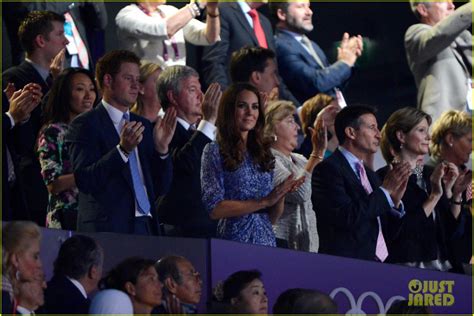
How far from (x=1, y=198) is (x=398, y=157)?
2533 millimetres

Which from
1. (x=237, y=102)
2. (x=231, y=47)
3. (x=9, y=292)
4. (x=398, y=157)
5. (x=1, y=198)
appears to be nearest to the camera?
(x=9, y=292)

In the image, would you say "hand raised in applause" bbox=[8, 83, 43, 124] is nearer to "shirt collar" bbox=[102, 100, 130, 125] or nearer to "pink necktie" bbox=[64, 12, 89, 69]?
"shirt collar" bbox=[102, 100, 130, 125]

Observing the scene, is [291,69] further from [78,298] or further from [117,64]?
[78,298]

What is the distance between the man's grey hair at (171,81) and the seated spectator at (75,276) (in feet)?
5.82

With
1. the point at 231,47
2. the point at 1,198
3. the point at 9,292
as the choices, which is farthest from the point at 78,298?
the point at 231,47

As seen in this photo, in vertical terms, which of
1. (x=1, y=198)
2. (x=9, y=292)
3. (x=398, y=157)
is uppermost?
(x=398, y=157)

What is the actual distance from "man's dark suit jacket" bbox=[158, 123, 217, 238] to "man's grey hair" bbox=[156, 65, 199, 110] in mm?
366

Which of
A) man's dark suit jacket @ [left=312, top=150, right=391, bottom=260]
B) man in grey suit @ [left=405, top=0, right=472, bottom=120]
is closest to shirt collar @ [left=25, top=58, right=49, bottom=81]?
man's dark suit jacket @ [left=312, top=150, right=391, bottom=260]

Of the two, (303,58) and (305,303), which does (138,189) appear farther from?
(303,58)

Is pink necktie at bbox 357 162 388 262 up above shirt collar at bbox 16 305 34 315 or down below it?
above

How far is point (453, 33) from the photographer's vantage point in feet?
32.8

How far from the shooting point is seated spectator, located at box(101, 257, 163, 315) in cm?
640

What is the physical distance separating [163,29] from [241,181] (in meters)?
2.01

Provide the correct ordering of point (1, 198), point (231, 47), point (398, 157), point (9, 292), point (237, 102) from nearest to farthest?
point (9, 292)
point (1, 198)
point (237, 102)
point (398, 157)
point (231, 47)
